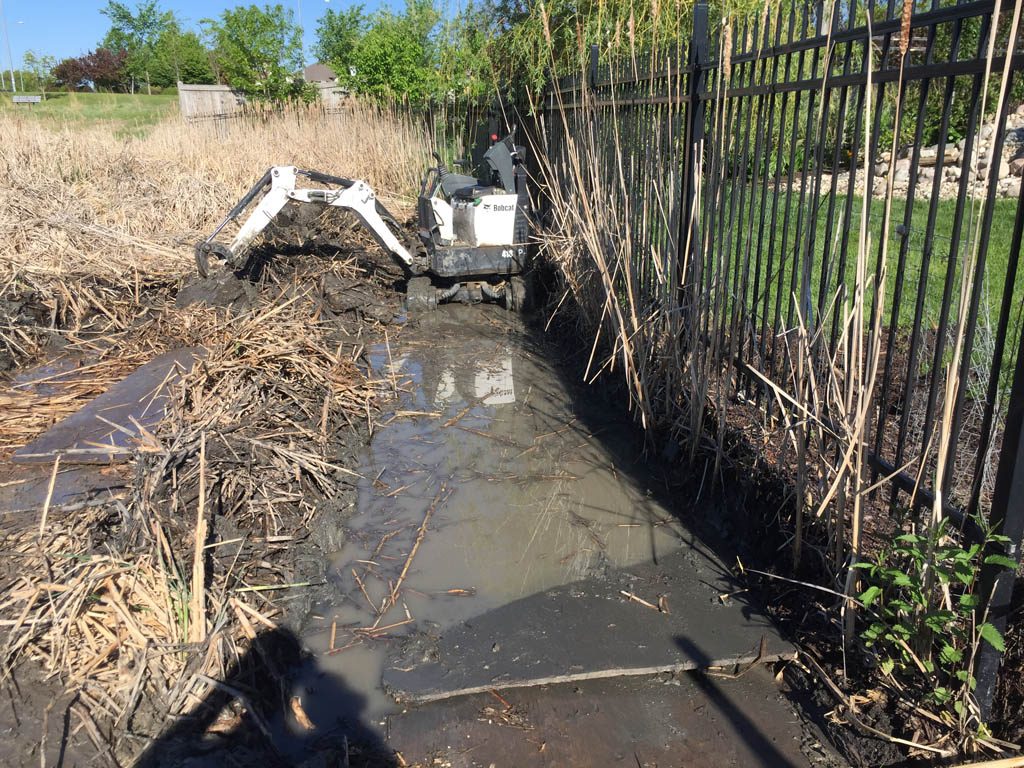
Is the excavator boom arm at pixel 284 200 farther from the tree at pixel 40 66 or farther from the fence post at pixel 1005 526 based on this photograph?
the tree at pixel 40 66

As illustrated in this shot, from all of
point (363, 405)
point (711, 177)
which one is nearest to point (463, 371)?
point (363, 405)

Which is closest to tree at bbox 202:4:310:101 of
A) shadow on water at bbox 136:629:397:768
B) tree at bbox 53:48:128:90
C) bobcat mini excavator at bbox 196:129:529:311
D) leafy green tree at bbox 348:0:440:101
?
leafy green tree at bbox 348:0:440:101

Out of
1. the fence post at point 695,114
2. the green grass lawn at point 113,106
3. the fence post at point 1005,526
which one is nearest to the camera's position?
the fence post at point 1005,526

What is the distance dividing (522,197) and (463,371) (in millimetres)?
2050

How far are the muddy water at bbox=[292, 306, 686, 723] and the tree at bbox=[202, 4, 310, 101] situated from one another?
17705 mm

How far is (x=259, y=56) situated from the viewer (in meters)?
20.9

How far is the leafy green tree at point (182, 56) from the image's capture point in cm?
4288

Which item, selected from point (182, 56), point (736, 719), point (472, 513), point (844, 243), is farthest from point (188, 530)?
point (182, 56)

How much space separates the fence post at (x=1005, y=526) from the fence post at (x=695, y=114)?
2084 mm

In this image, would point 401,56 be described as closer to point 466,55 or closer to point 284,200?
point 466,55

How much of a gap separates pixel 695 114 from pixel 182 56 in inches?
1817

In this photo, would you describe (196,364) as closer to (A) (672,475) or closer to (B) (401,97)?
(A) (672,475)

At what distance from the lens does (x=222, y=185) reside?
12.7 m

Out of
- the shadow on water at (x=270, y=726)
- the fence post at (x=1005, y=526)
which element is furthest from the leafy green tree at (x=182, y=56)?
the fence post at (x=1005, y=526)
